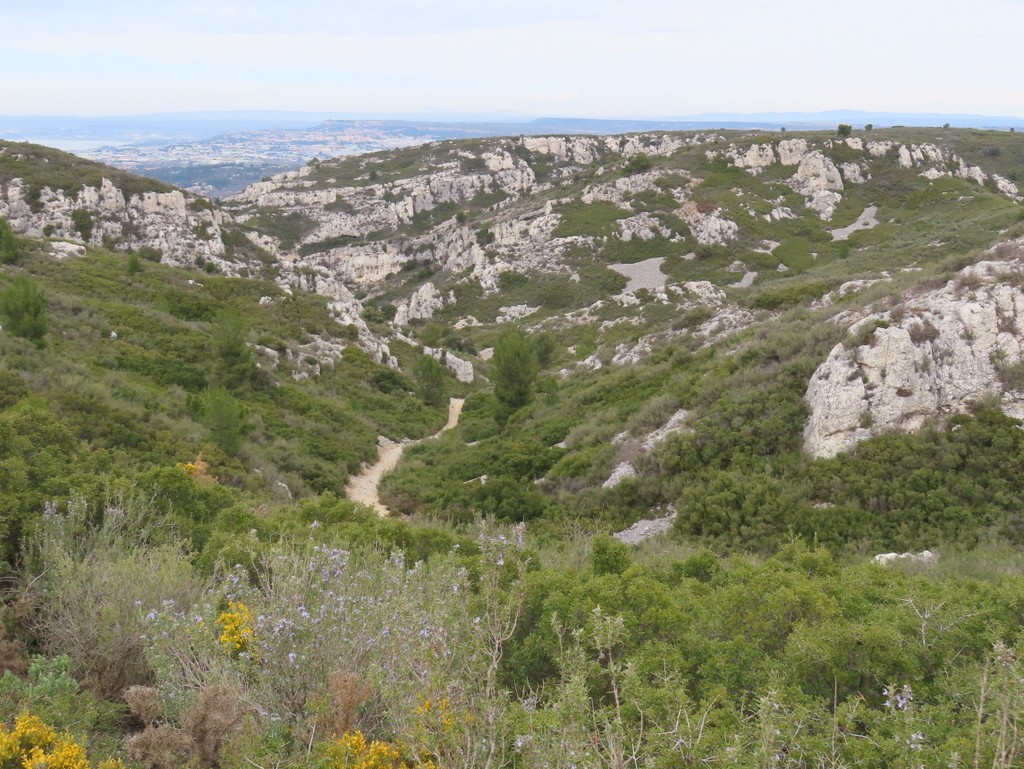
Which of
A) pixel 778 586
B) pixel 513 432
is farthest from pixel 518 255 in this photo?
pixel 778 586

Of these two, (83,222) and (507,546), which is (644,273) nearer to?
(83,222)

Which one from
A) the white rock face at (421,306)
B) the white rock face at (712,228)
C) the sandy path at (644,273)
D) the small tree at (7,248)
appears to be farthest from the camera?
the white rock face at (712,228)

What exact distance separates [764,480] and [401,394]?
2371 cm

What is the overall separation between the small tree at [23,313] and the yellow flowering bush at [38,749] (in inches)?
788

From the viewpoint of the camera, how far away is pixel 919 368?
483 inches

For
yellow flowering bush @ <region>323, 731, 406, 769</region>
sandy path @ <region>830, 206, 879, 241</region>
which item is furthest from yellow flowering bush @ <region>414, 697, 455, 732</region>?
sandy path @ <region>830, 206, 879, 241</region>

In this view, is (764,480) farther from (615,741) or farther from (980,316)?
(615,741)

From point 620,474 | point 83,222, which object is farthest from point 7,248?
point 620,474

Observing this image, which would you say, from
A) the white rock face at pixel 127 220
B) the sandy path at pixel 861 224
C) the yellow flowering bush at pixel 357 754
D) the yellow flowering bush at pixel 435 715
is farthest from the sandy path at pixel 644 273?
the yellow flowering bush at pixel 357 754

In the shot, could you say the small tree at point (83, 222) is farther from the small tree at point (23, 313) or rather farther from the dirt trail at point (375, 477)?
the dirt trail at point (375, 477)

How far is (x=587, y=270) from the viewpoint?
63.6 m

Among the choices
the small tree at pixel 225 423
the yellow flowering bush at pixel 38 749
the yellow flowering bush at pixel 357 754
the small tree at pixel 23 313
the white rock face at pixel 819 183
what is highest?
the white rock face at pixel 819 183

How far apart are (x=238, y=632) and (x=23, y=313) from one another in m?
19.9

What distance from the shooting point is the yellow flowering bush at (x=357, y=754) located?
3477mm
